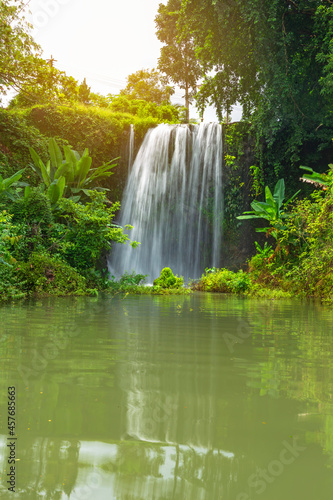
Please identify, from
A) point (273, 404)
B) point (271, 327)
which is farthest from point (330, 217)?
point (273, 404)

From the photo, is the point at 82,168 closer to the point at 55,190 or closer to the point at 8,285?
the point at 55,190

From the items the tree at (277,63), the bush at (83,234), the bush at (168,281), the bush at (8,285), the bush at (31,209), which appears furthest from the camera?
the tree at (277,63)

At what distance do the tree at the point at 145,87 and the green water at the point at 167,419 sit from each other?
135 ft

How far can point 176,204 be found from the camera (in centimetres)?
2050

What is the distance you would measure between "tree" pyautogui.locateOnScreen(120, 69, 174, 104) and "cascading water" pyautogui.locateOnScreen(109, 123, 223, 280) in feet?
73.9

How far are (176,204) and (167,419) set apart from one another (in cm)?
1886

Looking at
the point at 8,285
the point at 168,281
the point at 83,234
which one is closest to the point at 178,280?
the point at 168,281

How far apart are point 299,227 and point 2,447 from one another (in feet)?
45.1

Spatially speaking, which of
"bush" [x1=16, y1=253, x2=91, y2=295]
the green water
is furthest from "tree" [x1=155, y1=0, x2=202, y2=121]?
the green water

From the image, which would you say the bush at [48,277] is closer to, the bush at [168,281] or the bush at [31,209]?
the bush at [31,209]

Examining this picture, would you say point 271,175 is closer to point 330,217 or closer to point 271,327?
point 330,217

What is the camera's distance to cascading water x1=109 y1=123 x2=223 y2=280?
19.9 m

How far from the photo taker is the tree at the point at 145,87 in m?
43.1

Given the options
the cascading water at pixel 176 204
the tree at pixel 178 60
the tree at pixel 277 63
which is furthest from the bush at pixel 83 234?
the tree at pixel 178 60
